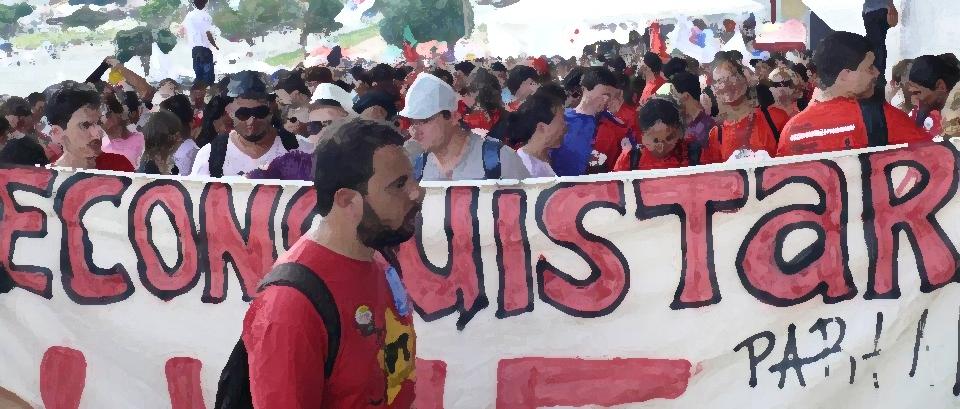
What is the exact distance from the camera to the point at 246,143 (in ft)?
19.6

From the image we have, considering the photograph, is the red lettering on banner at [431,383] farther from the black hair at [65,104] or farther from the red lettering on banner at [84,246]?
the black hair at [65,104]

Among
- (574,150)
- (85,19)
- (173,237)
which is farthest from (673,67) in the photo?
(85,19)

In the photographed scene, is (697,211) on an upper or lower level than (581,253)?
upper

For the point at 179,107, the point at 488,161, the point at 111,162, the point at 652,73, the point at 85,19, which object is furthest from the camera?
the point at 85,19

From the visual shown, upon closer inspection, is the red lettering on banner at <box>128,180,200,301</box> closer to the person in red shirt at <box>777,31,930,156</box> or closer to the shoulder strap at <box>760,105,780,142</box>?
the person in red shirt at <box>777,31,930,156</box>

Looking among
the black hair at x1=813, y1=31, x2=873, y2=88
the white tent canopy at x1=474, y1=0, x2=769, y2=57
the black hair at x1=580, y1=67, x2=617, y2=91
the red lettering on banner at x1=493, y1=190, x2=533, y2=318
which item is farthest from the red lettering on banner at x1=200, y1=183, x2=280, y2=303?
the white tent canopy at x1=474, y1=0, x2=769, y2=57

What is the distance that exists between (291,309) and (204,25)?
39.2ft

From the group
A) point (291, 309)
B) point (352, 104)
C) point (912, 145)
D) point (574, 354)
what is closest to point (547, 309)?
point (574, 354)

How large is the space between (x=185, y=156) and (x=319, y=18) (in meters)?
83.3

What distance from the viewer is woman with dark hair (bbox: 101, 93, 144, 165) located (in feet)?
24.8

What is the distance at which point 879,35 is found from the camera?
33.7 ft

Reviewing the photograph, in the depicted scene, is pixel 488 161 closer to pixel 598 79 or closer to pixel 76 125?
pixel 598 79

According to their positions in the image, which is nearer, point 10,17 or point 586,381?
point 586,381

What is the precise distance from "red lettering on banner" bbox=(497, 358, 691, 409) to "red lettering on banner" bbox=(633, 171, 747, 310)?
249mm
